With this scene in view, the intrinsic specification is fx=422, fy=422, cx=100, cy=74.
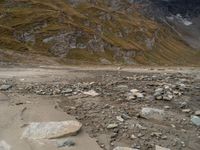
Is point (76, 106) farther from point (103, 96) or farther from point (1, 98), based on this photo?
point (1, 98)

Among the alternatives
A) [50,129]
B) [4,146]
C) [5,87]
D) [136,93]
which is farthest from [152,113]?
[5,87]

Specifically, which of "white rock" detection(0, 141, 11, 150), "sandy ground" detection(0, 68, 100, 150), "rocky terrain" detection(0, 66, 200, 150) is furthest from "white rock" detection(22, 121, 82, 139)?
"white rock" detection(0, 141, 11, 150)

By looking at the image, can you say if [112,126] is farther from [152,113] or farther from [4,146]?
[4,146]

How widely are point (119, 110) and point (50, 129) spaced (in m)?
3.85

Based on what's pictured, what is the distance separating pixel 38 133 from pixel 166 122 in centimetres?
572

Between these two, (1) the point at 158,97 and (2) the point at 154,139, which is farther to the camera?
(1) the point at 158,97

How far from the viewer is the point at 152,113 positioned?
19.1m

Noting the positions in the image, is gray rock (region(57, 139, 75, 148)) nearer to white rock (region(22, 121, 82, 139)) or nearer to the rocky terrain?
the rocky terrain

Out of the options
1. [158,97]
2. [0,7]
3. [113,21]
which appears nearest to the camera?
[158,97]

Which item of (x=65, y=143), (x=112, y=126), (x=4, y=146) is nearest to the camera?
(x=4, y=146)

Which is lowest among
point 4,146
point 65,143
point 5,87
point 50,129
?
point 4,146

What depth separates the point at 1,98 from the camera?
21.4 m

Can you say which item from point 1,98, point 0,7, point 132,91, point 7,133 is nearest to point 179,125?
point 132,91

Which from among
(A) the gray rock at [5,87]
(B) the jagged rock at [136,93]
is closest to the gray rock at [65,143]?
(B) the jagged rock at [136,93]
